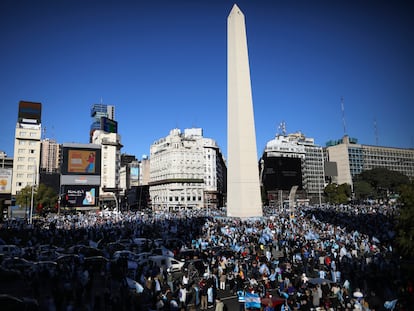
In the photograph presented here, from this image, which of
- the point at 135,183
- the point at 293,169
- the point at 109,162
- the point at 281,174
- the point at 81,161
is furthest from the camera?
the point at 135,183

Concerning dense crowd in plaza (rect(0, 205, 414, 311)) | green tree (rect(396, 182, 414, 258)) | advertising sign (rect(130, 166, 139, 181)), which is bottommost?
dense crowd in plaza (rect(0, 205, 414, 311))

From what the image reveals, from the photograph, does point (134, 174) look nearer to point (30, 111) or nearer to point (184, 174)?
point (184, 174)

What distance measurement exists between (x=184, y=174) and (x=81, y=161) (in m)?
30.5

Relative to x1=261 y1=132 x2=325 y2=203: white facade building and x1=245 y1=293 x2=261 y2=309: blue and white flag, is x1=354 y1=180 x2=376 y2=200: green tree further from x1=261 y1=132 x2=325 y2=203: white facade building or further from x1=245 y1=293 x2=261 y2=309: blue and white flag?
x1=245 y1=293 x2=261 y2=309: blue and white flag

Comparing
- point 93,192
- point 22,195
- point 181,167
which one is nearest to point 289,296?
point 22,195

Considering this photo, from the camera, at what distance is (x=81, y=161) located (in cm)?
7081

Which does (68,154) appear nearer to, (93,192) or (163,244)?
(93,192)

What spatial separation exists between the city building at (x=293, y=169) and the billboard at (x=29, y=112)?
60.3 metres

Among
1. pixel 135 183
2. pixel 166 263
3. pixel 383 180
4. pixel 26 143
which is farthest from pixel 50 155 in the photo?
pixel 166 263

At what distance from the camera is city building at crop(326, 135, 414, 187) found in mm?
134500

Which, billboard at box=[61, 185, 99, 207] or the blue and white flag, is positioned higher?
billboard at box=[61, 185, 99, 207]

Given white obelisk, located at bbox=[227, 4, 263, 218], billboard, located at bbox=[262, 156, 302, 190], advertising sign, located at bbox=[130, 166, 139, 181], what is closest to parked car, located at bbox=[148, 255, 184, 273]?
white obelisk, located at bbox=[227, 4, 263, 218]

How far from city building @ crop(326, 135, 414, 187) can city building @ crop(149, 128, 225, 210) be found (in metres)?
64.0

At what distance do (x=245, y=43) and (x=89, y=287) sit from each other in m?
33.3
